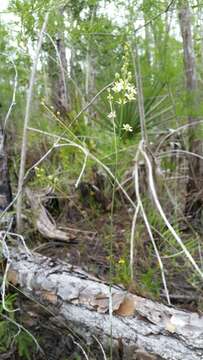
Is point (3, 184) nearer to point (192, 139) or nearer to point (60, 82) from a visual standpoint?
point (192, 139)

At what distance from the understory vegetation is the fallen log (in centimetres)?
9

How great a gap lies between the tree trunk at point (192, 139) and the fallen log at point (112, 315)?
4.12ft

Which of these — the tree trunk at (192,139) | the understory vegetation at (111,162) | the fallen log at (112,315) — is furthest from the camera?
the tree trunk at (192,139)

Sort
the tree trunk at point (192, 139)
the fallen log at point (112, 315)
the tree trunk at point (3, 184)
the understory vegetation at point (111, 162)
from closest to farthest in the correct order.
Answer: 1. the fallen log at point (112, 315)
2. the understory vegetation at point (111, 162)
3. the tree trunk at point (3, 184)
4. the tree trunk at point (192, 139)

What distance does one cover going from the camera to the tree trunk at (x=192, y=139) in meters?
2.82

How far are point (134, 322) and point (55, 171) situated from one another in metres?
1.52

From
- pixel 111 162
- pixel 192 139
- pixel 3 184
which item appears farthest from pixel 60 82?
pixel 3 184

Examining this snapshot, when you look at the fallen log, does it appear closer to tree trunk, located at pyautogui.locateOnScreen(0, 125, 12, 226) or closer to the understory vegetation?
the understory vegetation

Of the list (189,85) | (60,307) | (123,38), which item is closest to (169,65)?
(189,85)

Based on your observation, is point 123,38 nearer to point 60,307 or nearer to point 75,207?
point 75,207

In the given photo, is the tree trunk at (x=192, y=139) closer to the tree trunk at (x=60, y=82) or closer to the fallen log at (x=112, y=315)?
the tree trunk at (x=60, y=82)

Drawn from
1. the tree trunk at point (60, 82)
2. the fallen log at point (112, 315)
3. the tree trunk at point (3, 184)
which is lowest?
the fallen log at point (112, 315)

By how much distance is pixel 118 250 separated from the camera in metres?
2.35

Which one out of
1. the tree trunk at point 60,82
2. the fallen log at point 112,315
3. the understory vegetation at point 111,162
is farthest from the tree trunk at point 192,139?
the fallen log at point 112,315
